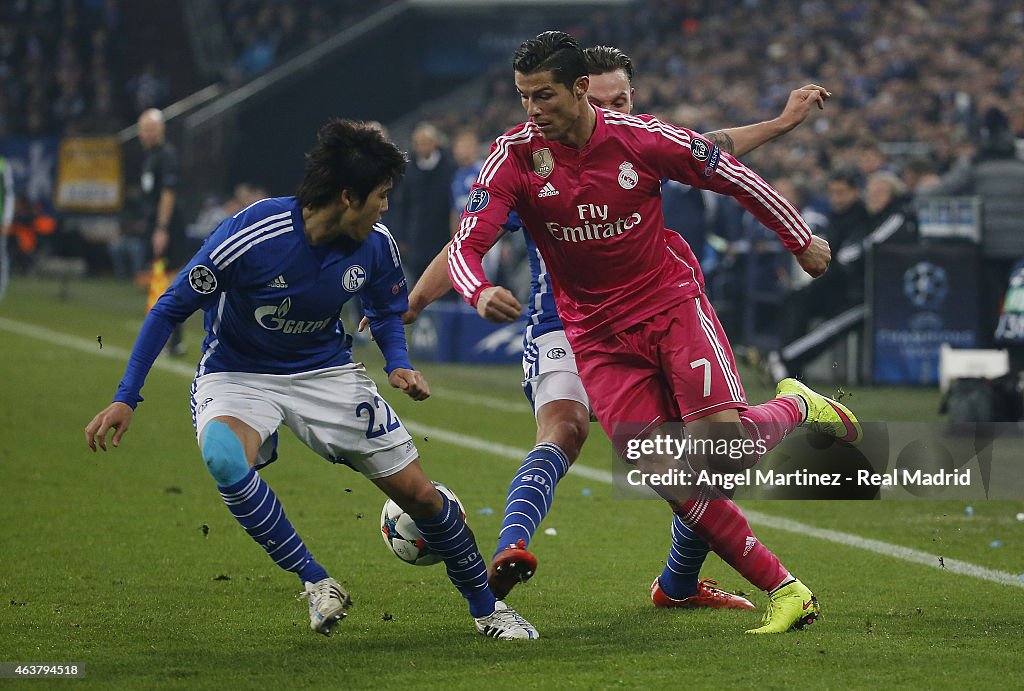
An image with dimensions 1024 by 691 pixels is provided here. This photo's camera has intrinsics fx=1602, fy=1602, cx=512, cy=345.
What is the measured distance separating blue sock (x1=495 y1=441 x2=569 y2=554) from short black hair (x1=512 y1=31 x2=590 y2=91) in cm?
131

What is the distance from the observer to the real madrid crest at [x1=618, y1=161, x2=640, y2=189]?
18.2ft

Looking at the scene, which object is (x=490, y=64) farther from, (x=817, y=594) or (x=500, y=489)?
(x=817, y=594)

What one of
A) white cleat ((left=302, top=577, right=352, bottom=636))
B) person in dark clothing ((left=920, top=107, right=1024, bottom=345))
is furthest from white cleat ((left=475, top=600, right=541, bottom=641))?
person in dark clothing ((left=920, top=107, right=1024, bottom=345))

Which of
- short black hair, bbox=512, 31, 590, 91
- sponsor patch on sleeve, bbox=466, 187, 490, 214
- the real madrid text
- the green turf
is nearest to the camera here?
the green turf

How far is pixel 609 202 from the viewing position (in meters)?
5.54

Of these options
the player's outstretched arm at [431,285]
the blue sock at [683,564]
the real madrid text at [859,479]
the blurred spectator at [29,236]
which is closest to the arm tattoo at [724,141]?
the player's outstretched arm at [431,285]

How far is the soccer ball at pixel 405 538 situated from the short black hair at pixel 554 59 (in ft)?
4.99

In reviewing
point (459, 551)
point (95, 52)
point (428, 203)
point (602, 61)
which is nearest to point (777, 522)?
point (602, 61)

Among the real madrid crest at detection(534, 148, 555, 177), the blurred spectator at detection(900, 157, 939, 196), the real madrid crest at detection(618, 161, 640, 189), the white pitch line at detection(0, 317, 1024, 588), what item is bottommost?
the white pitch line at detection(0, 317, 1024, 588)

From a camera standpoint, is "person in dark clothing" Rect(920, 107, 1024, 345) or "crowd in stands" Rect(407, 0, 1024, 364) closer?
"person in dark clothing" Rect(920, 107, 1024, 345)

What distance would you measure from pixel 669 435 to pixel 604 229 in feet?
2.47

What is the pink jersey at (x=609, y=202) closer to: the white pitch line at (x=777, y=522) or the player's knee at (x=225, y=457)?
the player's knee at (x=225, y=457)

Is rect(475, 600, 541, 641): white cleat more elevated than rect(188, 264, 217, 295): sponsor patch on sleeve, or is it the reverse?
rect(188, 264, 217, 295): sponsor patch on sleeve

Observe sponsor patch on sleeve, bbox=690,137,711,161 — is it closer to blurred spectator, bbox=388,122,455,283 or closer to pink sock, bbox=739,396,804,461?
pink sock, bbox=739,396,804,461
